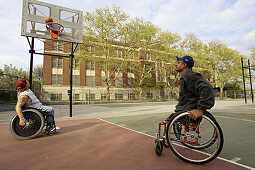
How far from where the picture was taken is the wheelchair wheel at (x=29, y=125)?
356 centimetres

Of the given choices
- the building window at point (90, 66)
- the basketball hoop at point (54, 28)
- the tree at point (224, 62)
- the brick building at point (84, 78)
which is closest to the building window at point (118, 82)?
the brick building at point (84, 78)

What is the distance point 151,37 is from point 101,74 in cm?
1449

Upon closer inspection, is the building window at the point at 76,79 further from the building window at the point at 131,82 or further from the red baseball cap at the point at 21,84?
the red baseball cap at the point at 21,84

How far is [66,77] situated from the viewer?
31766mm

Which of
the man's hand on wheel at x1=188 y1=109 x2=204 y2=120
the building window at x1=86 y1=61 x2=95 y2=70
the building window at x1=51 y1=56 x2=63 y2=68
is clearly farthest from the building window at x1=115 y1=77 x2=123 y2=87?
the man's hand on wheel at x1=188 y1=109 x2=204 y2=120

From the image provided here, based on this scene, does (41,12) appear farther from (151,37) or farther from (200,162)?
(151,37)

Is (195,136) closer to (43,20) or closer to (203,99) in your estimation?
(203,99)

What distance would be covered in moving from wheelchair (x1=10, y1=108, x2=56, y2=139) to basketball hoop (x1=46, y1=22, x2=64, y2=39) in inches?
200

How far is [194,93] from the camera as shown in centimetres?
243

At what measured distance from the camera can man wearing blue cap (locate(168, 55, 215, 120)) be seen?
2.18 meters

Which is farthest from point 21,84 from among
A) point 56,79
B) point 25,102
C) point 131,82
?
point 131,82

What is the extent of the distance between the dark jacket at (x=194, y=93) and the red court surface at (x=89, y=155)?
3.00 feet

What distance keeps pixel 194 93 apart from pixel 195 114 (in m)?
0.37

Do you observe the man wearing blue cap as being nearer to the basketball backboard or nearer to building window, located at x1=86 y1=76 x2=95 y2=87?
the basketball backboard
